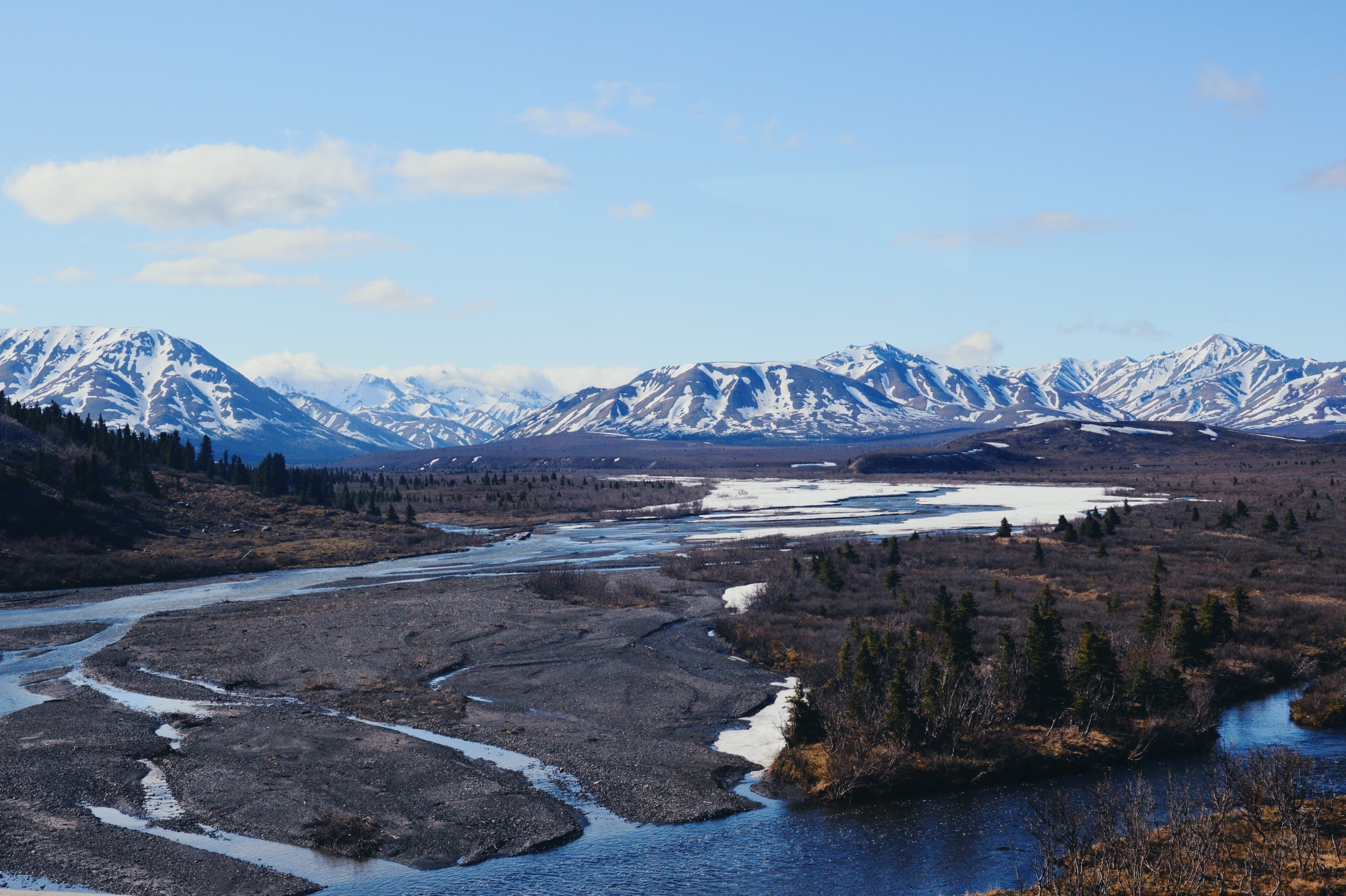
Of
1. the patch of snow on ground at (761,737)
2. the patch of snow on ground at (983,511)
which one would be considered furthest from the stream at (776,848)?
the patch of snow on ground at (983,511)

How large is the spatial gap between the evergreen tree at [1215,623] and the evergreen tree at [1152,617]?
94.7 inches

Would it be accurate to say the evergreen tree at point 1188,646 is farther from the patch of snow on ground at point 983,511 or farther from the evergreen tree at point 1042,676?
the patch of snow on ground at point 983,511

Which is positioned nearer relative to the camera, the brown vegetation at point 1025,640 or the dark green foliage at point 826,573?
the brown vegetation at point 1025,640

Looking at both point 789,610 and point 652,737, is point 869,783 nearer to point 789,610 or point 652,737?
point 652,737

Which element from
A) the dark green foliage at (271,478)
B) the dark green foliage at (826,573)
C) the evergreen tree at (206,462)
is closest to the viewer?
the dark green foliage at (826,573)

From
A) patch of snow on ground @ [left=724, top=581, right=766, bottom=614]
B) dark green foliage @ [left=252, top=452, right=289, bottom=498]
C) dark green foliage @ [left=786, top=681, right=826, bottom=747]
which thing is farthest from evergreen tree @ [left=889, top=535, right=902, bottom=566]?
dark green foliage @ [left=252, top=452, right=289, bottom=498]

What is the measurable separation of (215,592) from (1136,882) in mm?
77086

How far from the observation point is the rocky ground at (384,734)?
99.0 feet

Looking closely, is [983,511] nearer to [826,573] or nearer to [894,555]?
[894,555]

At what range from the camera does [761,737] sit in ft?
132

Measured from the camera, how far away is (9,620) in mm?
66625

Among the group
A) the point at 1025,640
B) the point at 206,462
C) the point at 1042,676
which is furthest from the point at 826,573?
the point at 206,462

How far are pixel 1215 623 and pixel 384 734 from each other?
4044cm

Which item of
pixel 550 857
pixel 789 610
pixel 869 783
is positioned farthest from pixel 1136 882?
pixel 789 610
